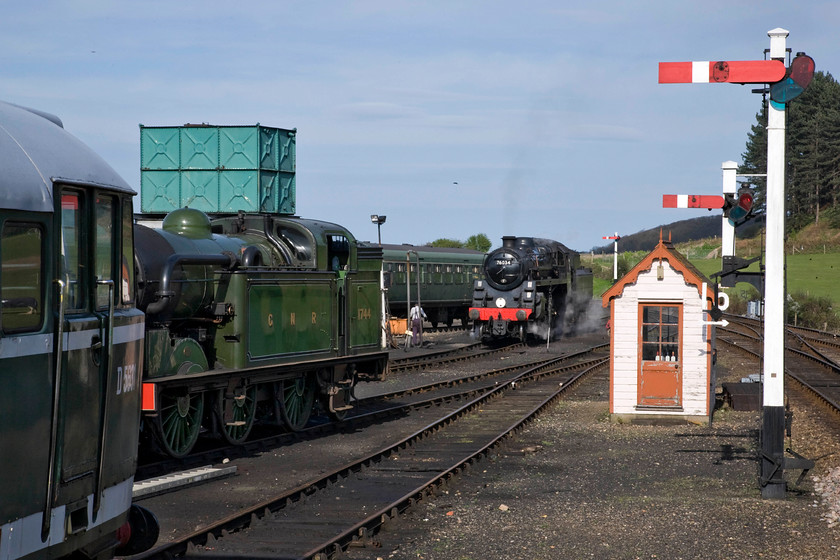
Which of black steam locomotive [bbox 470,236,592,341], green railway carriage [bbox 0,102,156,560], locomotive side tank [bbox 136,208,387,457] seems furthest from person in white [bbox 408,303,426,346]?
green railway carriage [bbox 0,102,156,560]

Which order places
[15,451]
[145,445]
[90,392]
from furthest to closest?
[145,445]
[90,392]
[15,451]

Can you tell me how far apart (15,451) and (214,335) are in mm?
8825

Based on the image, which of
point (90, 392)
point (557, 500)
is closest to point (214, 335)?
point (557, 500)

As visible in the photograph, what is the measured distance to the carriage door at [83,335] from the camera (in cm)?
491

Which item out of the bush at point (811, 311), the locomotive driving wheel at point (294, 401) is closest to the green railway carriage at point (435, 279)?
the bush at point (811, 311)

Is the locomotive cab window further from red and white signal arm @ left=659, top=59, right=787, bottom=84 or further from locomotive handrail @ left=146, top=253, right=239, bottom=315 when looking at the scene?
red and white signal arm @ left=659, top=59, right=787, bottom=84

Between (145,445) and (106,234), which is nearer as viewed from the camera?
(106,234)

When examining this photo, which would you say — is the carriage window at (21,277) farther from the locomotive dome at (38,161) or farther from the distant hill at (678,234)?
the distant hill at (678,234)

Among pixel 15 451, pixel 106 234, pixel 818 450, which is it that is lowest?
pixel 818 450

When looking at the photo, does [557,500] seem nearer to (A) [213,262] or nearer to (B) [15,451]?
(A) [213,262]

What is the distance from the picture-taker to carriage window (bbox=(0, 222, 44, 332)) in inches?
173

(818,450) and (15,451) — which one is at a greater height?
(15,451)

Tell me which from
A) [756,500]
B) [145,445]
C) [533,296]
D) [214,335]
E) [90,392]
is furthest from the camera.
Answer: [533,296]

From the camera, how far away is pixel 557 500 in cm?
1049
